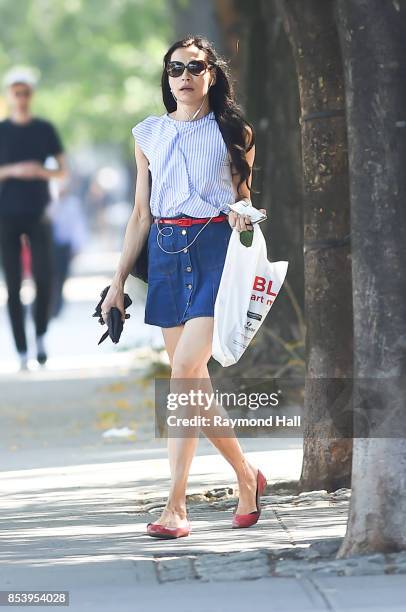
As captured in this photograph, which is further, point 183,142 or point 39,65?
point 39,65

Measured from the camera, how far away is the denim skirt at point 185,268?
7109 mm

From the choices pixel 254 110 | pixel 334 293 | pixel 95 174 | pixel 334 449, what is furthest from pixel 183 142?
pixel 95 174

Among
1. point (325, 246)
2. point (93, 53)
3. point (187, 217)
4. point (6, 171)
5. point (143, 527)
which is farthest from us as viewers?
point (93, 53)

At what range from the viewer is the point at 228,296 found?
693 cm

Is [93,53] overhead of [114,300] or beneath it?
overhead

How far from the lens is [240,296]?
6.93m

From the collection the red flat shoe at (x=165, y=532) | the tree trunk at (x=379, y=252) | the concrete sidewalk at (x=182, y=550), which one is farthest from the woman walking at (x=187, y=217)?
the tree trunk at (x=379, y=252)

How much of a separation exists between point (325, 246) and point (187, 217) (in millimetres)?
1048

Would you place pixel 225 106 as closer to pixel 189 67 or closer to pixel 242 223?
pixel 189 67

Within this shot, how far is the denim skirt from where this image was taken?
23.3 feet

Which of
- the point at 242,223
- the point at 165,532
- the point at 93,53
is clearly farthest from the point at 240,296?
the point at 93,53

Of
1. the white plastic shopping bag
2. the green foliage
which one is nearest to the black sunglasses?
the white plastic shopping bag

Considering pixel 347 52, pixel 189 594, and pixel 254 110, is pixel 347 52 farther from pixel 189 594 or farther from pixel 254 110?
pixel 254 110

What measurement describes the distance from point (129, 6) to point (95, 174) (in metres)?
26.8
